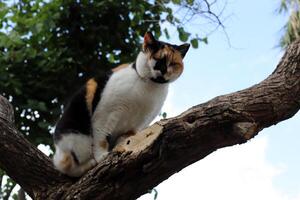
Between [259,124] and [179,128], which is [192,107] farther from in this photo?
[259,124]

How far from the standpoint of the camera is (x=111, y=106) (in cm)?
373

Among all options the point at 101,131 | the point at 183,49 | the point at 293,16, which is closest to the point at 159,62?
the point at 183,49

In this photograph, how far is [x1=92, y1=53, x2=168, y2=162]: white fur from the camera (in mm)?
3729

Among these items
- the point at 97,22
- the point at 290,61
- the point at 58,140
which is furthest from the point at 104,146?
A: the point at 97,22

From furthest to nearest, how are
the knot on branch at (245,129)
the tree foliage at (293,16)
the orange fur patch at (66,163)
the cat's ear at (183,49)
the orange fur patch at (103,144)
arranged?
the tree foliage at (293,16) → the cat's ear at (183,49) → the orange fur patch at (103,144) → the orange fur patch at (66,163) → the knot on branch at (245,129)

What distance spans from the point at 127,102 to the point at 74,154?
1.72ft

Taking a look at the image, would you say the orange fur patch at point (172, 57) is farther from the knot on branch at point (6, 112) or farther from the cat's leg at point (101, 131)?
the knot on branch at point (6, 112)

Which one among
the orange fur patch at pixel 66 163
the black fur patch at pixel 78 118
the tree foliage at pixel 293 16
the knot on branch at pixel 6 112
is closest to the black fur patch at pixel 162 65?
the black fur patch at pixel 78 118

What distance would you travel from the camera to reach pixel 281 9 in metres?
8.26

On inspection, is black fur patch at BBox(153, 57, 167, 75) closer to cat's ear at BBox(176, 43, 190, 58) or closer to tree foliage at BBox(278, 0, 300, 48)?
cat's ear at BBox(176, 43, 190, 58)

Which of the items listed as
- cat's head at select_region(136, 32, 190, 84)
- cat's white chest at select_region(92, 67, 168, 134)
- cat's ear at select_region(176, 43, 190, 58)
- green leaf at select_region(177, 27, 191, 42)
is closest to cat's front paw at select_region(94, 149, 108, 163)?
cat's white chest at select_region(92, 67, 168, 134)

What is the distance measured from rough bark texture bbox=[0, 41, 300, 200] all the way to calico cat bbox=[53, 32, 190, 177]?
0.18 m

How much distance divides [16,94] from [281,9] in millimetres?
4922

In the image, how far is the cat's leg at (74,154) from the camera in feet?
11.8
